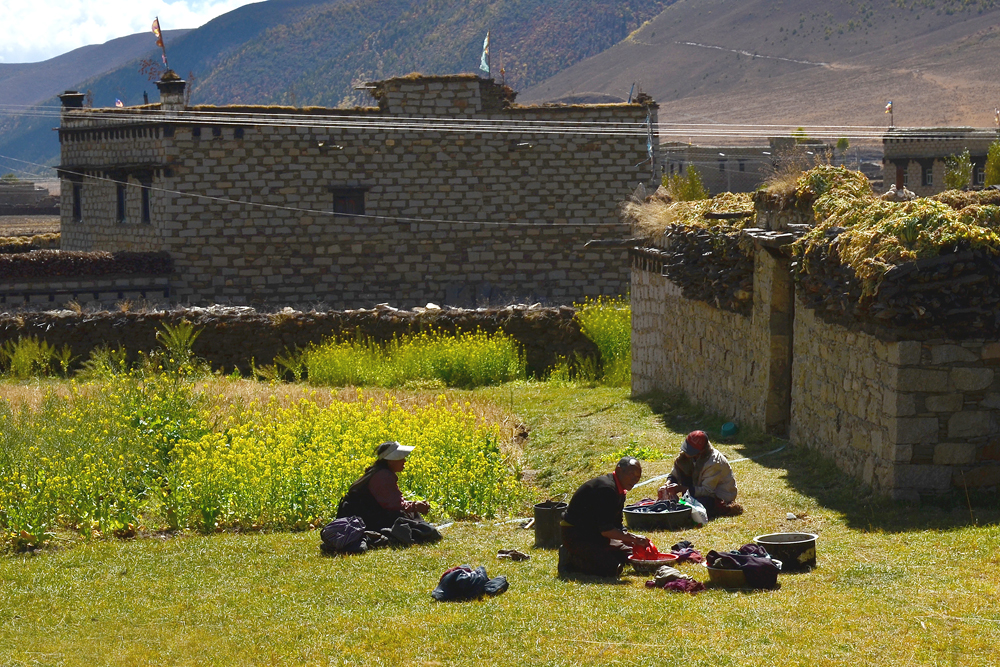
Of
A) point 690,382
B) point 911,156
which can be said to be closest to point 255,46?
point 911,156

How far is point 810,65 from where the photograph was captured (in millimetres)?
117188

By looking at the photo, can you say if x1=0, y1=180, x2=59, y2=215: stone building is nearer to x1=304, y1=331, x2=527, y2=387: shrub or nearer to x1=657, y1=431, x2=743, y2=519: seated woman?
x1=304, y1=331, x2=527, y2=387: shrub

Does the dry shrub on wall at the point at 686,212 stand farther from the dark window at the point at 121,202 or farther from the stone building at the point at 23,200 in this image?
the stone building at the point at 23,200

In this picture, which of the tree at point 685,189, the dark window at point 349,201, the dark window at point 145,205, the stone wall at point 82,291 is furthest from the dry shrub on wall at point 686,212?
the dark window at point 145,205

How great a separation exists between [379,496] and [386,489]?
0.10 m

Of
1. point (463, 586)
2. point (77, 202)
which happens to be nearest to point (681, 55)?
point (77, 202)

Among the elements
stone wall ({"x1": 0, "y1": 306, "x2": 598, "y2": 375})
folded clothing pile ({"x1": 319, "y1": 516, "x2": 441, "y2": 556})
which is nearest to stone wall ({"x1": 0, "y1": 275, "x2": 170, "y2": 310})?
stone wall ({"x1": 0, "y1": 306, "x2": 598, "y2": 375})

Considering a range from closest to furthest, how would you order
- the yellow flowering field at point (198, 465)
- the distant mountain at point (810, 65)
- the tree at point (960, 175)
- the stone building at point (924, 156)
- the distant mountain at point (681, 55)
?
the yellow flowering field at point (198, 465) < the tree at point (960, 175) < the stone building at point (924, 156) < the distant mountain at point (810, 65) < the distant mountain at point (681, 55)

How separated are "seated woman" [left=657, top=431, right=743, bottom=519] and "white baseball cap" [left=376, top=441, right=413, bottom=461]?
2.62 metres

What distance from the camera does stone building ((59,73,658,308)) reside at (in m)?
33.2

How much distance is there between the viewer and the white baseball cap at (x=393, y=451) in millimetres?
10516

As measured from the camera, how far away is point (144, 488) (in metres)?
12.8

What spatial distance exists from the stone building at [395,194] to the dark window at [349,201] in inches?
1.6

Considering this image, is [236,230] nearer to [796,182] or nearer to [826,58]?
[796,182]
